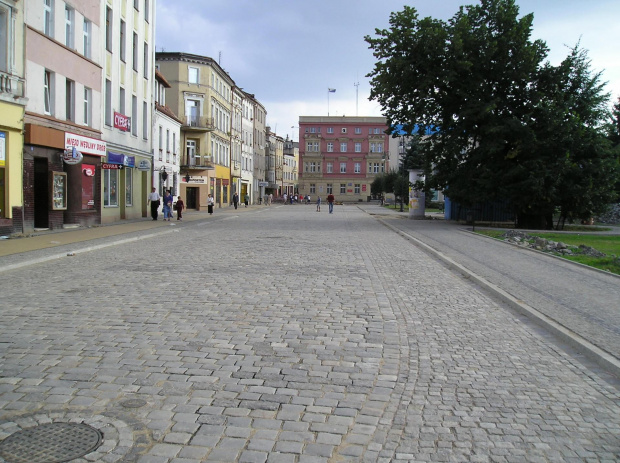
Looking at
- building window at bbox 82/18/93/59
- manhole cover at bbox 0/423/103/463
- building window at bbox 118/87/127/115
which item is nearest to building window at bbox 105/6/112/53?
building window at bbox 82/18/93/59

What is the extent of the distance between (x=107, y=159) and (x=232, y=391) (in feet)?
83.7

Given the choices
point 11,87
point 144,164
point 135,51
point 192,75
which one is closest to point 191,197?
point 192,75

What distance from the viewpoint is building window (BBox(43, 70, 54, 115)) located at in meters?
22.2

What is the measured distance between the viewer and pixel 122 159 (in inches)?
1175

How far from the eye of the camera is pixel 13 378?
16.0 ft

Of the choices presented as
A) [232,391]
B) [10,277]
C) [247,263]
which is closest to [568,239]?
[247,263]

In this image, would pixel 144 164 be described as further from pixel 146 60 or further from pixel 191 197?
pixel 191 197

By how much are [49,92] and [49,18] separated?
277 centimetres

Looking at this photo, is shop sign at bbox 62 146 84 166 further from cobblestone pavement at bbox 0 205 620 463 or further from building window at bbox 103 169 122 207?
cobblestone pavement at bbox 0 205 620 463

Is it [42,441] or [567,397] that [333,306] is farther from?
[42,441]

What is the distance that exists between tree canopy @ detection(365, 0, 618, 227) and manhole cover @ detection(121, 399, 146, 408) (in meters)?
27.1

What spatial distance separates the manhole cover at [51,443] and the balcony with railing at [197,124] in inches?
2028

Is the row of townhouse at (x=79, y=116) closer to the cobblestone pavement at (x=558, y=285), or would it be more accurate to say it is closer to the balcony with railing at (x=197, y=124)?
the balcony with railing at (x=197, y=124)

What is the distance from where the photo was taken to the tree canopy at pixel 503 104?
2914 cm
